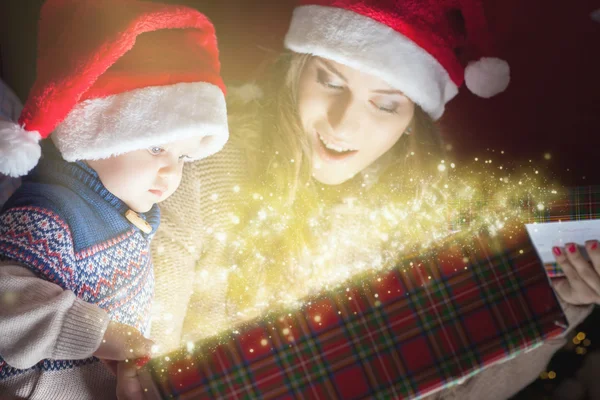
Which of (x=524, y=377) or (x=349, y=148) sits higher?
(x=349, y=148)

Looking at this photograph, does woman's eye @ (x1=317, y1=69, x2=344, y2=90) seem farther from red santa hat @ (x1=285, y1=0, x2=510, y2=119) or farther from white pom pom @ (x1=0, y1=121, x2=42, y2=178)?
white pom pom @ (x1=0, y1=121, x2=42, y2=178)

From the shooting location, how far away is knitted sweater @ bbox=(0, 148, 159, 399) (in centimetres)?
83

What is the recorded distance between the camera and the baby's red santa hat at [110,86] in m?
0.84

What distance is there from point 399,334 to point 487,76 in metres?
0.60

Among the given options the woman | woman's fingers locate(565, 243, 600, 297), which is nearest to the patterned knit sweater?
the woman

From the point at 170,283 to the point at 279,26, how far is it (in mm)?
686

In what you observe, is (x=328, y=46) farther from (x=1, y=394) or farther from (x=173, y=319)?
(x=1, y=394)

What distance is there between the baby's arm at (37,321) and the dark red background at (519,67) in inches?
24.1

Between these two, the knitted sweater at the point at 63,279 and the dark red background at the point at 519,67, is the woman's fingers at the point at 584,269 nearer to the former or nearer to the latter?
the dark red background at the point at 519,67

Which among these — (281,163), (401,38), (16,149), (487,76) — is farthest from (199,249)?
(487,76)

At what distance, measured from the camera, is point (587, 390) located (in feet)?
4.66

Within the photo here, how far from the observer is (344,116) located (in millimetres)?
1055

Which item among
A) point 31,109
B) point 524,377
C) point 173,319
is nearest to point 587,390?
point 524,377

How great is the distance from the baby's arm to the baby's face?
0.71ft
